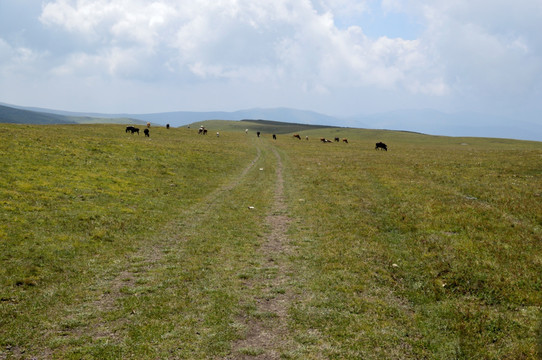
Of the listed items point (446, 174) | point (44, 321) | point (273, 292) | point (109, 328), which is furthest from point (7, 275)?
point (446, 174)

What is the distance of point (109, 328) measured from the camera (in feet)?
25.9

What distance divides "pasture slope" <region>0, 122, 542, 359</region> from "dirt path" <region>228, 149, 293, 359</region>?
48mm

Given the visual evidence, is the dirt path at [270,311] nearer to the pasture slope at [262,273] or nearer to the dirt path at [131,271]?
the pasture slope at [262,273]

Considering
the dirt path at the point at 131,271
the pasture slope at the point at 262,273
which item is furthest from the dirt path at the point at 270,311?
the dirt path at the point at 131,271

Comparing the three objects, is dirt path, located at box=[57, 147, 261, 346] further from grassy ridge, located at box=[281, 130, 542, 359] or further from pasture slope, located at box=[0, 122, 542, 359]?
grassy ridge, located at box=[281, 130, 542, 359]

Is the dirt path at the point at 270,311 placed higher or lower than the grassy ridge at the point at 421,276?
lower

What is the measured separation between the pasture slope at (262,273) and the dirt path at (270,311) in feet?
0.16

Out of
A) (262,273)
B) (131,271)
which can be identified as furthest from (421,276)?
(131,271)

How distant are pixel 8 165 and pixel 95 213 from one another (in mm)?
11405

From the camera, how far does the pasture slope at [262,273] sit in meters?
7.44

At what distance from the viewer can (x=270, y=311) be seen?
29.1 ft

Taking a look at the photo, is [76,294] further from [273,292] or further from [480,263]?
[480,263]

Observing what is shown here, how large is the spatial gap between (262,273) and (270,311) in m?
2.58

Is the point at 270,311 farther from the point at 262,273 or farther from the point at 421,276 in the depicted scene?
the point at 421,276
